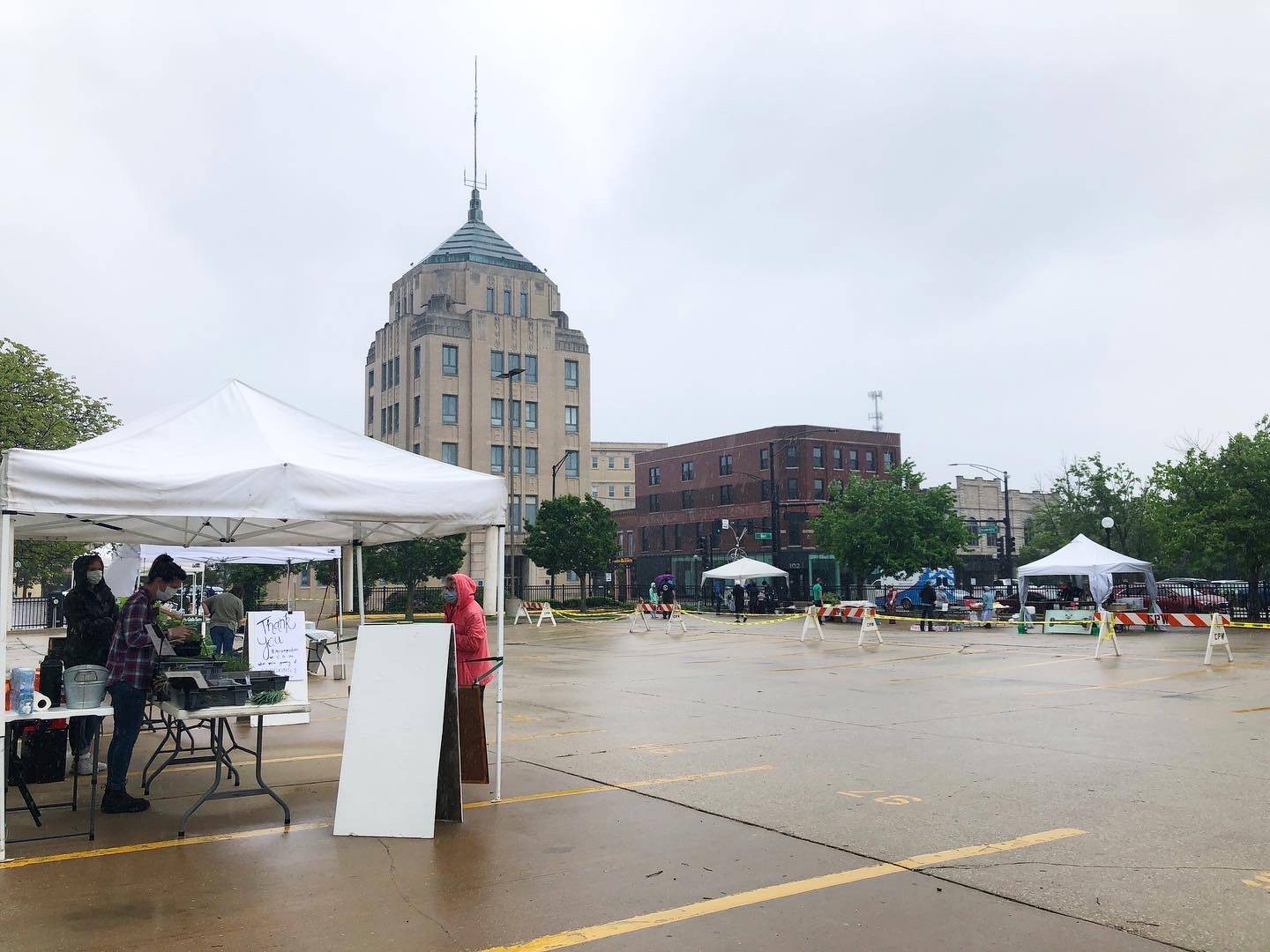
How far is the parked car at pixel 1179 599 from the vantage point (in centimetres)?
3841

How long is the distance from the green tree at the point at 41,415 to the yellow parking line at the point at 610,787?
1279 inches

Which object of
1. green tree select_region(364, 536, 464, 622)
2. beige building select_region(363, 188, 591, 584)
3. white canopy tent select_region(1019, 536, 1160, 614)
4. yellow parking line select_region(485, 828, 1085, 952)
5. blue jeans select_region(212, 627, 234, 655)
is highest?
beige building select_region(363, 188, 591, 584)

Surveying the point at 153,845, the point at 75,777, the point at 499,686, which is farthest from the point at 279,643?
the point at 153,845

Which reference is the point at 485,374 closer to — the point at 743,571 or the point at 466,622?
the point at 743,571

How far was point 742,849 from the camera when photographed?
6691 mm

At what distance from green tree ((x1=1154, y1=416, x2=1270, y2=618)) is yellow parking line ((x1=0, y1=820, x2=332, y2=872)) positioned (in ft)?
111

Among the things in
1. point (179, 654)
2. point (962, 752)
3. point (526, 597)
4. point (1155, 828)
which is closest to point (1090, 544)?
point (962, 752)

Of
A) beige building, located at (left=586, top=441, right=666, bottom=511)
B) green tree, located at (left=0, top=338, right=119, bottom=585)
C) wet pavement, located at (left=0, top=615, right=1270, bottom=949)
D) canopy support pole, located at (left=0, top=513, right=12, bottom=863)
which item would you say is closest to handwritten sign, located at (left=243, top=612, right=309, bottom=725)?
wet pavement, located at (left=0, top=615, right=1270, bottom=949)

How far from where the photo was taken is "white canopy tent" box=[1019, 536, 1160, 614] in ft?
114

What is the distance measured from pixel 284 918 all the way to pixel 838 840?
3.52 m

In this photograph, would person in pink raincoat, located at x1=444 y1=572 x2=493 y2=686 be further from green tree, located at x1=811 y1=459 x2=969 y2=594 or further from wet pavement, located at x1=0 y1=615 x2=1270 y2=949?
green tree, located at x1=811 y1=459 x2=969 y2=594

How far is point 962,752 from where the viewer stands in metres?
10.3

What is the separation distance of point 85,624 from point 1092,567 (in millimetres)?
32983

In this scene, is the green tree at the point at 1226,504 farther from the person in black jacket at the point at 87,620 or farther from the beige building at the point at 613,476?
the beige building at the point at 613,476
